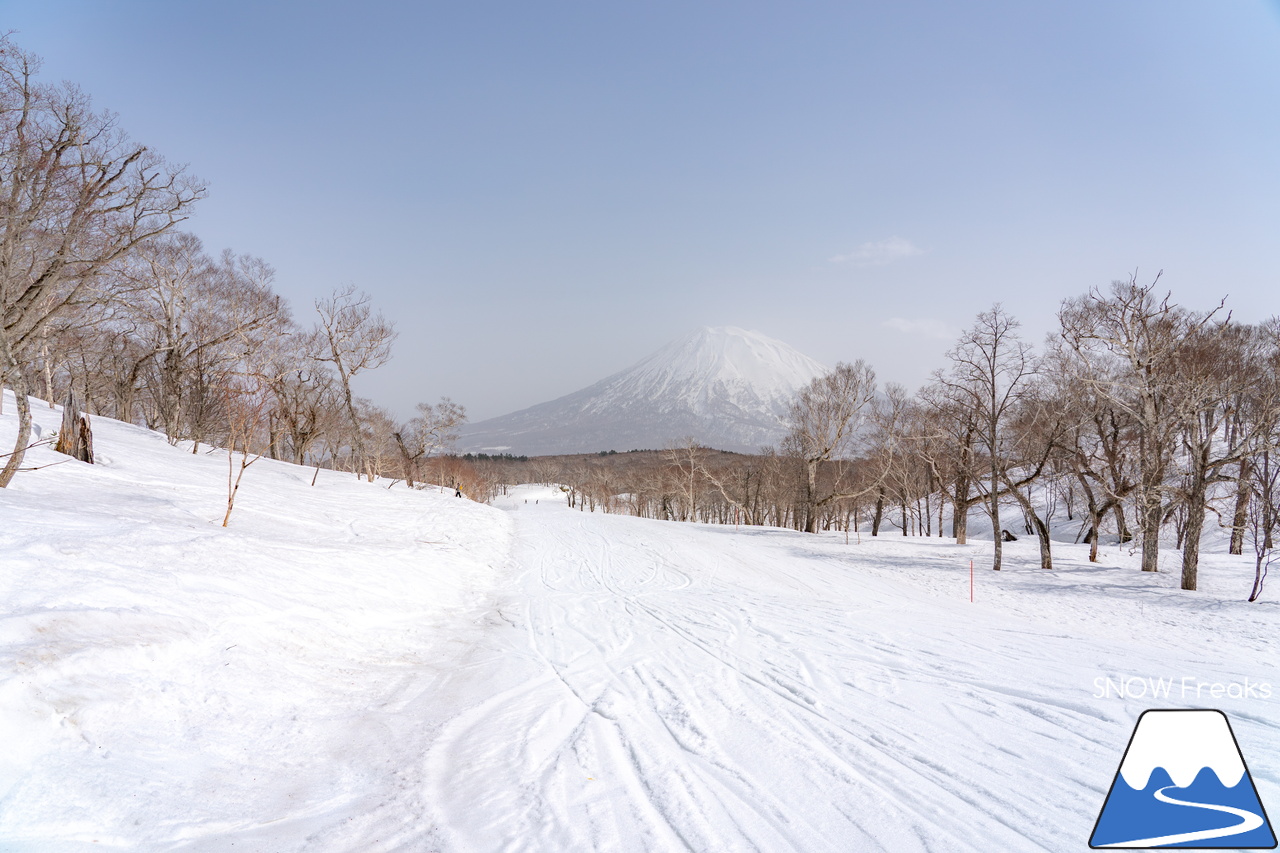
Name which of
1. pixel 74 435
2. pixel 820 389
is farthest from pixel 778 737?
pixel 820 389

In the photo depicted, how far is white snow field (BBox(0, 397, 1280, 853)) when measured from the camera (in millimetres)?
3344

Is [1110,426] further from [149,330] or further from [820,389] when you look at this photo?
[149,330]

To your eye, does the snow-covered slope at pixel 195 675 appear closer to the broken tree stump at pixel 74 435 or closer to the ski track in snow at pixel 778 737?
the ski track in snow at pixel 778 737

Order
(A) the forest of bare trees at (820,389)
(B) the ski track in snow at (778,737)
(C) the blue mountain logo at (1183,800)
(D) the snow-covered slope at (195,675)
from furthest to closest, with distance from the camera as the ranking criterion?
(A) the forest of bare trees at (820,389), (B) the ski track in snow at (778,737), (D) the snow-covered slope at (195,675), (C) the blue mountain logo at (1183,800)

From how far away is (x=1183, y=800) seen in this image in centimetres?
311

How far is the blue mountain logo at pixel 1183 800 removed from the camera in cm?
301

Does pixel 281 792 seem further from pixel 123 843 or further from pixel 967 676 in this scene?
pixel 967 676

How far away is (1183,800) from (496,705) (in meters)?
5.15

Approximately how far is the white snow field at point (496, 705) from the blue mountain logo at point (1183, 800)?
0.80 ft

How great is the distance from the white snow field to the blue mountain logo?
0.25m

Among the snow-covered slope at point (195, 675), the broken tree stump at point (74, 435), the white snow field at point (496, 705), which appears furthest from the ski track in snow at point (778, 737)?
the broken tree stump at point (74, 435)

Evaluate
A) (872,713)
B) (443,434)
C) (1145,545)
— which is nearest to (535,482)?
(443,434)

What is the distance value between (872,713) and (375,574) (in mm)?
7710

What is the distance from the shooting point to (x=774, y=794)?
12.2ft
